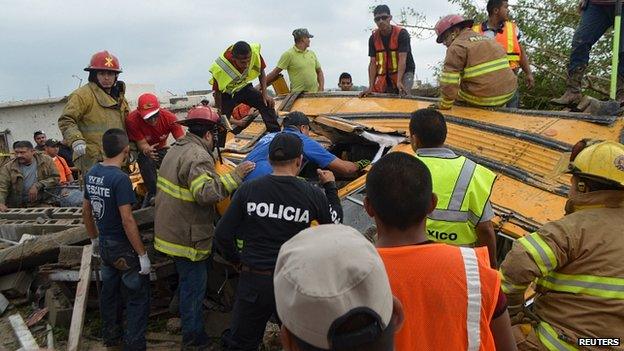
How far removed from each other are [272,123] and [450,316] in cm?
461

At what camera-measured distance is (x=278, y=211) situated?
2830 millimetres

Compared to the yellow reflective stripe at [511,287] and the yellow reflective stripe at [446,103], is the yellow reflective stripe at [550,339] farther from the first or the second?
the yellow reflective stripe at [446,103]

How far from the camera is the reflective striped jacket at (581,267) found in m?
1.92

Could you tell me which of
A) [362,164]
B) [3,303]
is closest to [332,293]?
[362,164]

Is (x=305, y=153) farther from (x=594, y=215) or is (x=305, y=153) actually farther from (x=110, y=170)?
(x=594, y=215)

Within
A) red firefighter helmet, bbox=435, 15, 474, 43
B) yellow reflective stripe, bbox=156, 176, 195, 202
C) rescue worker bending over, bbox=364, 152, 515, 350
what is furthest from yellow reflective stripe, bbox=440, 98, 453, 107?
rescue worker bending over, bbox=364, 152, 515, 350

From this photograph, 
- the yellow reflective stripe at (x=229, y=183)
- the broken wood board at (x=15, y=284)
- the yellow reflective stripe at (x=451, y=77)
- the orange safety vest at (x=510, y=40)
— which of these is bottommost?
the broken wood board at (x=15, y=284)

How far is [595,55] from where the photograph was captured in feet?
20.6

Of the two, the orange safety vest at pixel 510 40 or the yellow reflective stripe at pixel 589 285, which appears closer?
the yellow reflective stripe at pixel 589 285

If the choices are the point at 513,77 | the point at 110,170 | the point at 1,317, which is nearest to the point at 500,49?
the point at 513,77

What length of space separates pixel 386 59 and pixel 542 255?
546cm

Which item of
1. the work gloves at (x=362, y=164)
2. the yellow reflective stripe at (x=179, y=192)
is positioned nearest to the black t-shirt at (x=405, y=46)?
the work gloves at (x=362, y=164)

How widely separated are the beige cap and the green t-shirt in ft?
21.9

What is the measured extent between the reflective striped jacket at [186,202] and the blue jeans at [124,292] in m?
0.28
